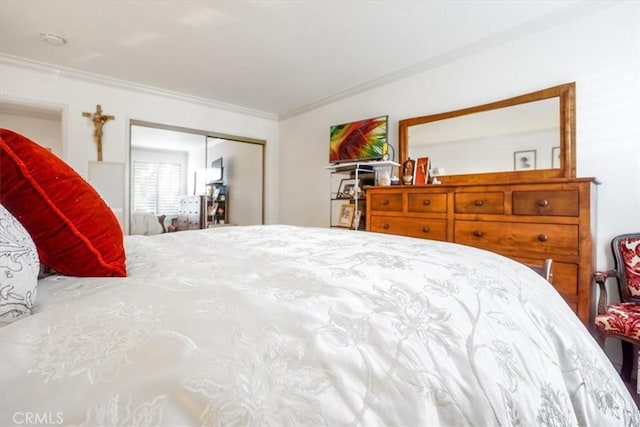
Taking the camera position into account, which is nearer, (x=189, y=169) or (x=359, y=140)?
(x=359, y=140)

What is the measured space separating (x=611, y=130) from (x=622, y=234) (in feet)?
2.31

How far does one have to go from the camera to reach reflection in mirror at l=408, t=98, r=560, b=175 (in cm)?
225

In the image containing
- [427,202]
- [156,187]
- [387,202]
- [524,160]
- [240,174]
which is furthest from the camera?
[240,174]

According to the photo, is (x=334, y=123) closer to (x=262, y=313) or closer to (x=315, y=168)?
(x=315, y=168)

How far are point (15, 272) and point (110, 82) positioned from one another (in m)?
3.74

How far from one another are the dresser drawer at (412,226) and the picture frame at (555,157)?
868mm

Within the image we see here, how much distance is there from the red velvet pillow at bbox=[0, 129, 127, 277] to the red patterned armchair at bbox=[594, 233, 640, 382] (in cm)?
232

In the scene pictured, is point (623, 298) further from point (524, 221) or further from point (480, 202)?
point (480, 202)

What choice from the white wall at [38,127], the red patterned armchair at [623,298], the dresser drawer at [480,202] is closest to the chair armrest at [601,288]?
the red patterned armchair at [623,298]

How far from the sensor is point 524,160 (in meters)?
2.33

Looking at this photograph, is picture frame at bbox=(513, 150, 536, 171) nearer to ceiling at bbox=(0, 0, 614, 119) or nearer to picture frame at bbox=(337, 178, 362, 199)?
ceiling at bbox=(0, 0, 614, 119)

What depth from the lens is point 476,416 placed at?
1.60 ft

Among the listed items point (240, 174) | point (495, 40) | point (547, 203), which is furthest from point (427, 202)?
point (240, 174)

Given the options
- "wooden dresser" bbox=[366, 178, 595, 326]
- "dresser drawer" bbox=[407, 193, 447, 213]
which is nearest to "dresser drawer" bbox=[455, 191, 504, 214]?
"wooden dresser" bbox=[366, 178, 595, 326]
